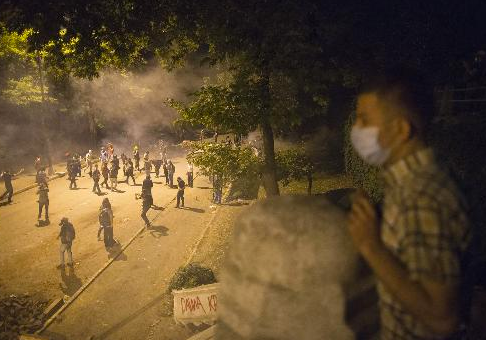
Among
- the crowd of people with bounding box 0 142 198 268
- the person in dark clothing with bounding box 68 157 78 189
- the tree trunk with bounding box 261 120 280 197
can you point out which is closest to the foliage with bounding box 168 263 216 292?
the tree trunk with bounding box 261 120 280 197

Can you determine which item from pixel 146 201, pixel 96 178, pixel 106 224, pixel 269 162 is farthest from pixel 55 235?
pixel 269 162

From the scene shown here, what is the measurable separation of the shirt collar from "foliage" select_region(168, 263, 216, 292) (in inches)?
298

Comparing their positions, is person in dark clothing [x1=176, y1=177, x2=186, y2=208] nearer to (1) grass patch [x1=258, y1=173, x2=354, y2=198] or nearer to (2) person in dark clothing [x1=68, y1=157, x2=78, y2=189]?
(1) grass patch [x1=258, y1=173, x2=354, y2=198]

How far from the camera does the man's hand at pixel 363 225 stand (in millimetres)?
1448

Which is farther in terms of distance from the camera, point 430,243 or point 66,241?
point 66,241

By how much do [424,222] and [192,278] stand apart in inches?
307

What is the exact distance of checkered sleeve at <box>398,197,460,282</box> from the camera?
1.34m

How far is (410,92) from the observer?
161cm

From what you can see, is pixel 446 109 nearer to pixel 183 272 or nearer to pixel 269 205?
pixel 183 272

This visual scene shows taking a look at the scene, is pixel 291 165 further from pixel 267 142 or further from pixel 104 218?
pixel 104 218

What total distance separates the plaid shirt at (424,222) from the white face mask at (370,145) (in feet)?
0.40

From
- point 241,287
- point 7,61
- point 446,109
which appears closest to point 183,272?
point 241,287

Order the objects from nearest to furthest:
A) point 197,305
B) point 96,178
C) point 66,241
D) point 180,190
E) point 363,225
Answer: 1. point 363,225
2. point 197,305
3. point 66,241
4. point 180,190
5. point 96,178

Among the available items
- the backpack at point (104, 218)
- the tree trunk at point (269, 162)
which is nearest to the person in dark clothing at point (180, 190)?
the backpack at point (104, 218)
